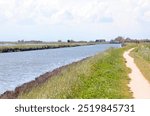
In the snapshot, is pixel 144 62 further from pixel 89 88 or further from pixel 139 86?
pixel 89 88

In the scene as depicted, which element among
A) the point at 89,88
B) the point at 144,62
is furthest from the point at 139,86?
the point at 144,62

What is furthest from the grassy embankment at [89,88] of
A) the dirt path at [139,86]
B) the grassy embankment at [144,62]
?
the grassy embankment at [144,62]

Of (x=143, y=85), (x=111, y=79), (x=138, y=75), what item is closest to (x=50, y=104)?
(x=143, y=85)

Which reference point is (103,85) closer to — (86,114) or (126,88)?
(126,88)

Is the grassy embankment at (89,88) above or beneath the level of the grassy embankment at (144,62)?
above

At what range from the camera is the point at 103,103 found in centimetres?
1557

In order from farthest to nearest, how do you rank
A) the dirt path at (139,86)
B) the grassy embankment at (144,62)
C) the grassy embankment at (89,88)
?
the grassy embankment at (144,62) → the dirt path at (139,86) → the grassy embankment at (89,88)

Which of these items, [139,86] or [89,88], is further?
[139,86]

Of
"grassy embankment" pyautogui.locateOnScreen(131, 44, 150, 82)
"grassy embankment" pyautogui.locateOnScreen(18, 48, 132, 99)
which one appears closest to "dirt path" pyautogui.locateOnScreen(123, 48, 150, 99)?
"grassy embankment" pyautogui.locateOnScreen(18, 48, 132, 99)

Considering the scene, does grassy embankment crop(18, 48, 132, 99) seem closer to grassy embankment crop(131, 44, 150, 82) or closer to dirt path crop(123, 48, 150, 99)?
dirt path crop(123, 48, 150, 99)

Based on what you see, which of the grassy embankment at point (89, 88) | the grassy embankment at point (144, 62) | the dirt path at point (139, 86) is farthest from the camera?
the grassy embankment at point (144, 62)

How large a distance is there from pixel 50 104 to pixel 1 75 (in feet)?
76.2

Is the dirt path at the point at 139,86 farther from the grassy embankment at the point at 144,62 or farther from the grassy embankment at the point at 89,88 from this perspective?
the grassy embankment at the point at 144,62

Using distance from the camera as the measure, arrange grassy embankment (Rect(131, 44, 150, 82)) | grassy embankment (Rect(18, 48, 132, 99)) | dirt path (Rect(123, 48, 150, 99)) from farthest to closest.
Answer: grassy embankment (Rect(131, 44, 150, 82)) → dirt path (Rect(123, 48, 150, 99)) → grassy embankment (Rect(18, 48, 132, 99))
